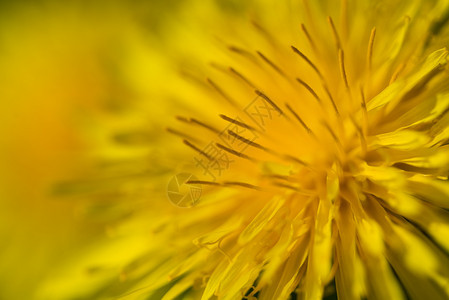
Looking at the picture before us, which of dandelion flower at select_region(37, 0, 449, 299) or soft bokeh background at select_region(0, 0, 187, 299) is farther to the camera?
soft bokeh background at select_region(0, 0, 187, 299)

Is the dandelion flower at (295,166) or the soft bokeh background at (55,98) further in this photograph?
the soft bokeh background at (55,98)

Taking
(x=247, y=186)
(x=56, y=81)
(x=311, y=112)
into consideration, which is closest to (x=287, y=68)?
(x=311, y=112)

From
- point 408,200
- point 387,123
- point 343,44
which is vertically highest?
point 343,44

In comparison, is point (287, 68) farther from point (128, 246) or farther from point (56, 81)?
point (56, 81)
